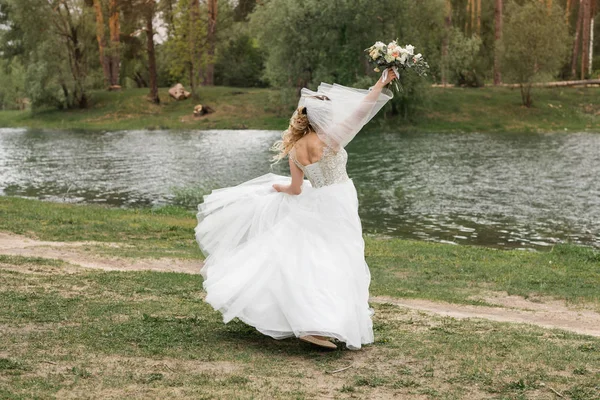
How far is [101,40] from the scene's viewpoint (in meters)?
75.8

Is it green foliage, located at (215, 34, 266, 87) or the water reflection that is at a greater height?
green foliage, located at (215, 34, 266, 87)

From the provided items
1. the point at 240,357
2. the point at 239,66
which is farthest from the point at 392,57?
the point at 239,66

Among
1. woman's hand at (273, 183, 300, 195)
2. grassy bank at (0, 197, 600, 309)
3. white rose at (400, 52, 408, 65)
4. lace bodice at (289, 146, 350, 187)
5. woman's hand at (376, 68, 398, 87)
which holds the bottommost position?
grassy bank at (0, 197, 600, 309)

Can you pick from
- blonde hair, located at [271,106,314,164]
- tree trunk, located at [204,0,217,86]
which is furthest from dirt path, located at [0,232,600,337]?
tree trunk, located at [204,0,217,86]

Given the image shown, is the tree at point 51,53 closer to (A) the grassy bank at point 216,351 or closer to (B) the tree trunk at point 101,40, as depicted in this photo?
(B) the tree trunk at point 101,40

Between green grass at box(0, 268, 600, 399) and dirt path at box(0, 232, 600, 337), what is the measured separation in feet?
4.82

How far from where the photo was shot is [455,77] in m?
72.1

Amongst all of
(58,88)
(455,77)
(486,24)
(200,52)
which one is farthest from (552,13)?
(58,88)

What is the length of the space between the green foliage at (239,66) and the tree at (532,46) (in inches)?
1150

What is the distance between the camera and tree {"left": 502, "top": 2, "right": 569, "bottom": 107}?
6091 cm

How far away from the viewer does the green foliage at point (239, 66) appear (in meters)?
83.8

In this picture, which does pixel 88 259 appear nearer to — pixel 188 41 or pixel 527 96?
pixel 527 96

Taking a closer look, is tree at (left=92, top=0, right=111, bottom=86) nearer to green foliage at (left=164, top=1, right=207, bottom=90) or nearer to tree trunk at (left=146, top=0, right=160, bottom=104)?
tree trunk at (left=146, top=0, right=160, bottom=104)

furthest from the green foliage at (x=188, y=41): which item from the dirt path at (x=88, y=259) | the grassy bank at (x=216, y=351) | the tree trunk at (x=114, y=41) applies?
the grassy bank at (x=216, y=351)
